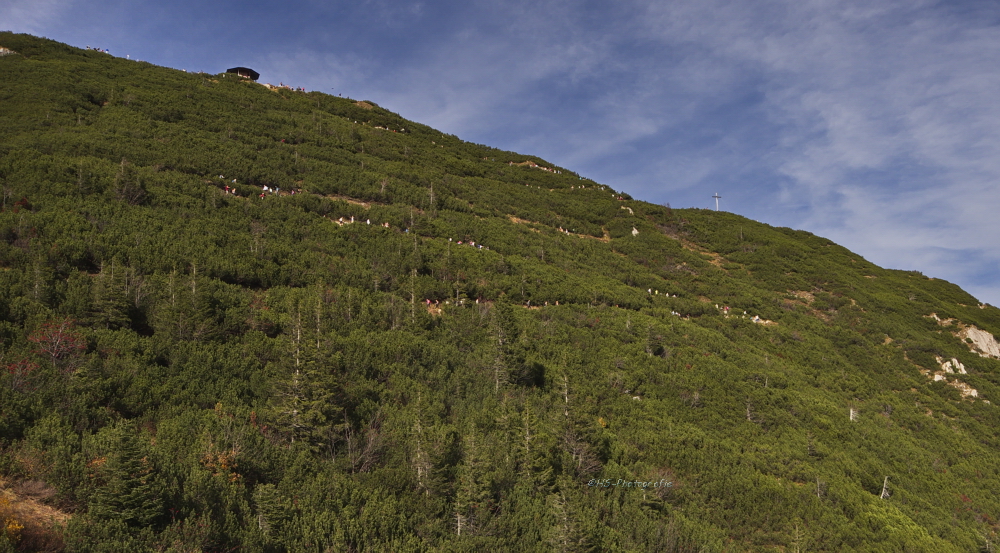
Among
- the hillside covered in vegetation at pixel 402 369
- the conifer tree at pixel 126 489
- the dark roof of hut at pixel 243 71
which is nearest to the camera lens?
the conifer tree at pixel 126 489

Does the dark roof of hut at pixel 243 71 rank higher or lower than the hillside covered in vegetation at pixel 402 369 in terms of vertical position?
higher

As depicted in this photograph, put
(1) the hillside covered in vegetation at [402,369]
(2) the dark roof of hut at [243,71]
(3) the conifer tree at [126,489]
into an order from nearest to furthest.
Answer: (3) the conifer tree at [126,489] < (1) the hillside covered in vegetation at [402,369] < (2) the dark roof of hut at [243,71]

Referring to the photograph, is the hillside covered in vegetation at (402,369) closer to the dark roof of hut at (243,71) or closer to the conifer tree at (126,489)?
the conifer tree at (126,489)

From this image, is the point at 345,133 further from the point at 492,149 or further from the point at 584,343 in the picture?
the point at 584,343

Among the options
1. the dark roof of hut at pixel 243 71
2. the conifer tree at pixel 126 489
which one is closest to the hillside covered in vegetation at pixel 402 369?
the conifer tree at pixel 126 489

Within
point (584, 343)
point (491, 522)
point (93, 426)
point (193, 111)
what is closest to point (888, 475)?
point (584, 343)

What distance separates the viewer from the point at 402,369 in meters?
17.6

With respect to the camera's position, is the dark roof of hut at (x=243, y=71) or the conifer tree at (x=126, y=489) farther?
the dark roof of hut at (x=243, y=71)

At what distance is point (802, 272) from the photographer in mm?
43938

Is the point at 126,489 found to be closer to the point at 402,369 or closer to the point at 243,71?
the point at 402,369

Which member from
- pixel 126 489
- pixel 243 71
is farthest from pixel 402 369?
pixel 243 71

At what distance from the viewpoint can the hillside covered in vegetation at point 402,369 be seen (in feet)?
31.6

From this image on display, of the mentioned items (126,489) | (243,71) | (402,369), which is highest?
(243,71)

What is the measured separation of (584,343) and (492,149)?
47.5 meters
